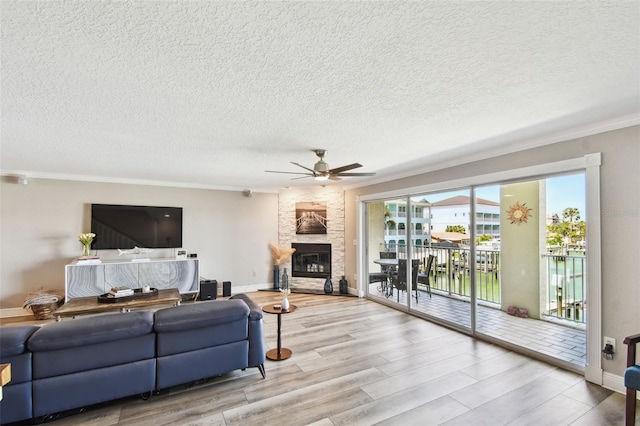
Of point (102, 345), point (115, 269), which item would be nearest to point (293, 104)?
A: point (102, 345)

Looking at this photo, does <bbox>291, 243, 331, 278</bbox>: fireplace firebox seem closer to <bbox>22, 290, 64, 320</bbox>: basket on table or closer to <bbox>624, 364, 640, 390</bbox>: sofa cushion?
<bbox>22, 290, 64, 320</bbox>: basket on table

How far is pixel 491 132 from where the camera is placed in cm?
311

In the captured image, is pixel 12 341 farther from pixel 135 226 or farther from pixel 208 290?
pixel 135 226

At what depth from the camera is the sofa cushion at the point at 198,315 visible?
8.23ft

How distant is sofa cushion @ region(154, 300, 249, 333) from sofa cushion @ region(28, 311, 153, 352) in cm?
11

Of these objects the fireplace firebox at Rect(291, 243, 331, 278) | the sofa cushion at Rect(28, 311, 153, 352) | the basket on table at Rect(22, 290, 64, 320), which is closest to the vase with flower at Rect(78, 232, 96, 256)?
the basket on table at Rect(22, 290, 64, 320)

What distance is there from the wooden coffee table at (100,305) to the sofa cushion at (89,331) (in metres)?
2.23

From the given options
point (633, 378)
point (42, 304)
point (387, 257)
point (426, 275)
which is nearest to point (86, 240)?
point (42, 304)

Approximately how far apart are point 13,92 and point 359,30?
262cm

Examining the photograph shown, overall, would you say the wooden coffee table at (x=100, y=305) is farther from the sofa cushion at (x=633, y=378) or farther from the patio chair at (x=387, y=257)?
the sofa cushion at (x=633, y=378)

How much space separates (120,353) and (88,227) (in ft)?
14.7

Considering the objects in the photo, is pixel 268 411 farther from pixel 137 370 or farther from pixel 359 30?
pixel 359 30

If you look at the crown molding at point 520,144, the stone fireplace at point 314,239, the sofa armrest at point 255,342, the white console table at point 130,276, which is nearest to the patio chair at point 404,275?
the stone fireplace at point 314,239

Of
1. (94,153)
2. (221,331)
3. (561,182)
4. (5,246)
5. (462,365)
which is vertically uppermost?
(94,153)
